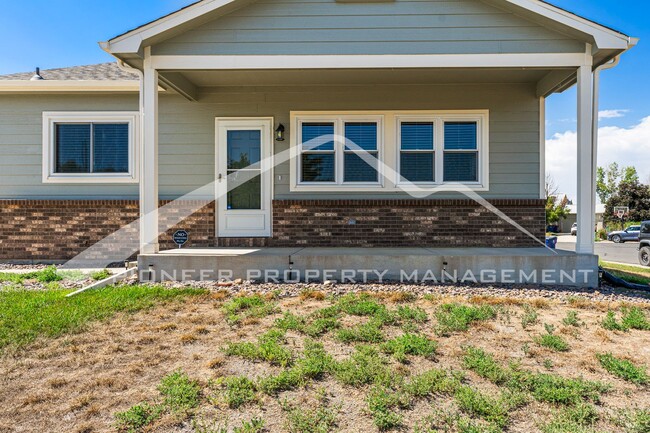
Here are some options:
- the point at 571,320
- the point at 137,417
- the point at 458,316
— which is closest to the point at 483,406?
the point at 458,316

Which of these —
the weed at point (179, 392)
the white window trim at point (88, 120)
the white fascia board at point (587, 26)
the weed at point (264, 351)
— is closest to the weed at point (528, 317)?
the weed at point (264, 351)

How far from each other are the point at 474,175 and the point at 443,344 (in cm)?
495

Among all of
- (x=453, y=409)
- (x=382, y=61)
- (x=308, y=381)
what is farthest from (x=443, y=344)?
(x=382, y=61)

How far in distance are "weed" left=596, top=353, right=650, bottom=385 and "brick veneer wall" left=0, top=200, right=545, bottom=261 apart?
4515 millimetres

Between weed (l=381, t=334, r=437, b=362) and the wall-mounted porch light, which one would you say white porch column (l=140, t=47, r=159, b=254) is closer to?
the wall-mounted porch light

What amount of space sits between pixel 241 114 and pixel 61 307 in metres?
4.59

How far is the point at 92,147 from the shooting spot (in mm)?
7715

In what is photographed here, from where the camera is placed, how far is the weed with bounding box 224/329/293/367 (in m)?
2.99

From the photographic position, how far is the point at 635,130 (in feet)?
180

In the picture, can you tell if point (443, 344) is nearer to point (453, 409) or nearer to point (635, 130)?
point (453, 409)

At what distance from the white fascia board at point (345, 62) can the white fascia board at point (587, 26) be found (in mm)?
530

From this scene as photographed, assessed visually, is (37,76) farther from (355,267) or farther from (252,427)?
(252,427)

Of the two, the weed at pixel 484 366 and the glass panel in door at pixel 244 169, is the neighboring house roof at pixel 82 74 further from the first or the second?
the weed at pixel 484 366

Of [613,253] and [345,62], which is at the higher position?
[345,62]
